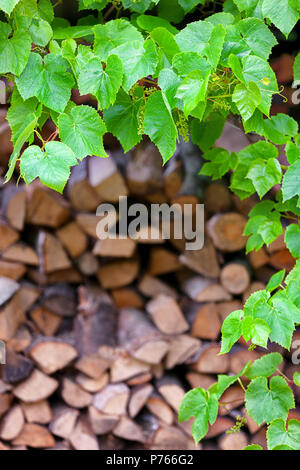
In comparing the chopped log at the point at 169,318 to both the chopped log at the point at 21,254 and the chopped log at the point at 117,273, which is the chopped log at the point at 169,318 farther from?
the chopped log at the point at 21,254

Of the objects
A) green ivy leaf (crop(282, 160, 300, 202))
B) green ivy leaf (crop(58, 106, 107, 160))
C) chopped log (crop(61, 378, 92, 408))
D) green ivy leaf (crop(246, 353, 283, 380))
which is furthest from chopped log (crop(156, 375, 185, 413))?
green ivy leaf (crop(58, 106, 107, 160))

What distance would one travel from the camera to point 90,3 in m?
0.82

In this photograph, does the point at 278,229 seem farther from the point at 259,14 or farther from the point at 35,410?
the point at 35,410

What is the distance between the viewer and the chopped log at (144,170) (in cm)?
151

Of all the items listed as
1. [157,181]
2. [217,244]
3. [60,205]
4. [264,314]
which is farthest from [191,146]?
[264,314]

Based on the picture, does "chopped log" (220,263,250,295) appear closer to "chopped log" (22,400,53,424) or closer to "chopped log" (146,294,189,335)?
"chopped log" (146,294,189,335)

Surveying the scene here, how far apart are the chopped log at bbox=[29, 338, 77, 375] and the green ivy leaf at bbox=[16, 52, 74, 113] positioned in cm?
95

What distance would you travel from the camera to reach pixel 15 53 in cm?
74

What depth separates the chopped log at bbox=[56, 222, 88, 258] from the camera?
155 centimetres

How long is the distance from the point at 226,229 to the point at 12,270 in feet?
2.13

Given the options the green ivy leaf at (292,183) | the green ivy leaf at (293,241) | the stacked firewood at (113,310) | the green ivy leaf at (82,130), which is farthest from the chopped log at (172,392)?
the green ivy leaf at (82,130)

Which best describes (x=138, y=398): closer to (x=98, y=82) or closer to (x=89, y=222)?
(x=89, y=222)

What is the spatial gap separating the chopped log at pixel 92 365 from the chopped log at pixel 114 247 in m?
0.32

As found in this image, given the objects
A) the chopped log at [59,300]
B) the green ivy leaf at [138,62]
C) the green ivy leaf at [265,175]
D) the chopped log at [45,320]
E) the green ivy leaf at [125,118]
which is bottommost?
the chopped log at [45,320]
